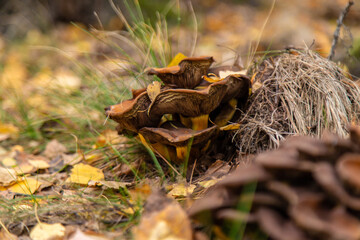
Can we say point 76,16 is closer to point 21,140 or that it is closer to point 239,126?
point 21,140

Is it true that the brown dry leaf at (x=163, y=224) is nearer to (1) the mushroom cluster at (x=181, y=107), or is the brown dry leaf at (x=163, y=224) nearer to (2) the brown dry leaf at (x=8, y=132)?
(1) the mushroom cluster at (x=181, y=107)

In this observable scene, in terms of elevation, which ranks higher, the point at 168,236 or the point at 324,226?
the point at 324,226

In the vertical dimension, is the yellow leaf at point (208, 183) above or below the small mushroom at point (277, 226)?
below

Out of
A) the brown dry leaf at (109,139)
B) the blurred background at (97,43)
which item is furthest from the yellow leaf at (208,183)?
Result: the blurred background at (97,43)

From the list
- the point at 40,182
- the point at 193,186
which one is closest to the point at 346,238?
the point at 193,186

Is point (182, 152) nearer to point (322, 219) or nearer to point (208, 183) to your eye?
point (208, 183)

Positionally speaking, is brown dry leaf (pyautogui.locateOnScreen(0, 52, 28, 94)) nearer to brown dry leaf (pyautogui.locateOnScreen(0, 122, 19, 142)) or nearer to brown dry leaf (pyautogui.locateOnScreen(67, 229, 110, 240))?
brown dry leaf (pyautogui.locateOnScreen(0, 122, 19, 142))

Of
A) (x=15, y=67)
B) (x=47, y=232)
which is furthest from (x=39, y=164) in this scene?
(x=15, y=67)
